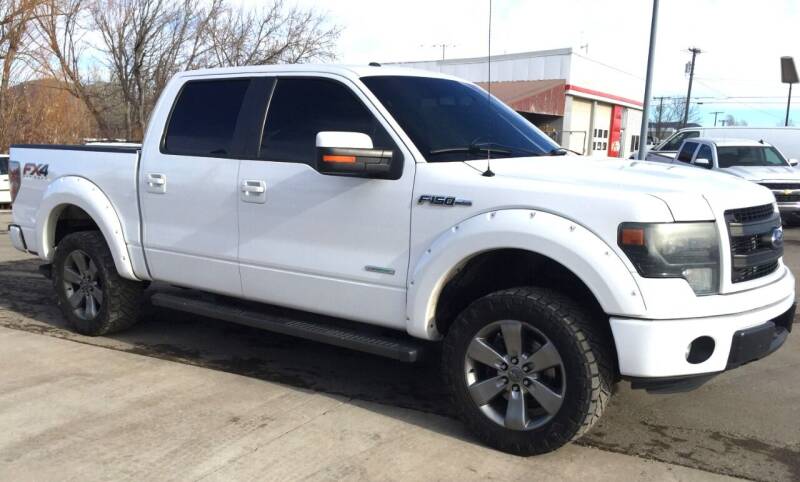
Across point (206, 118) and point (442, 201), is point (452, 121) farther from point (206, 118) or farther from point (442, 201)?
point (206, 118)

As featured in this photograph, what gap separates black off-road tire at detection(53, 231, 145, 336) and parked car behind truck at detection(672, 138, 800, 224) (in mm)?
12046

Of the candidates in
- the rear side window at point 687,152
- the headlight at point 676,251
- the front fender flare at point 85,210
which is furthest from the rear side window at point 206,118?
the rear side window at point 687,152

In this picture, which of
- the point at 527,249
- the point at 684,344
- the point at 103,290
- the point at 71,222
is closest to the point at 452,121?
the point at 527,249

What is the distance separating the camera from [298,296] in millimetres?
4449

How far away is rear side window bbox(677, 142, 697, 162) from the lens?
1584 centimetres

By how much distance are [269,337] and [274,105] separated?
2.15 metres

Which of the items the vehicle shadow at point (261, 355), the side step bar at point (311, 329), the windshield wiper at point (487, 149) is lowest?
the vehicle shadow at point (261, 355)

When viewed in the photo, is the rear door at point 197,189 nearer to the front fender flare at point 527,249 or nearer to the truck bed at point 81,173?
the truck bed at point 81,173

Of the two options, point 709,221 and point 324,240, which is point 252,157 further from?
point 709,221

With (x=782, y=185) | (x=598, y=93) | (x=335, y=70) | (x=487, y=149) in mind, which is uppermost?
(x=598, y=93)

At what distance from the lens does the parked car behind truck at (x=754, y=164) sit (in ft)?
46.8

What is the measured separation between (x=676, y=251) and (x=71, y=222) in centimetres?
504

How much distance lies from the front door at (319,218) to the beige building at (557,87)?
23996mm

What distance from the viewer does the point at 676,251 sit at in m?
3.26
